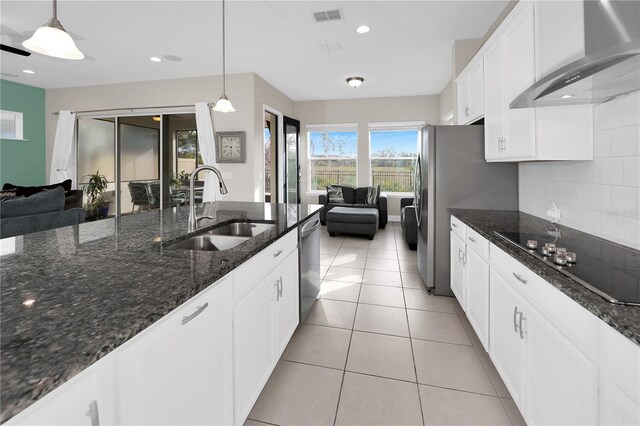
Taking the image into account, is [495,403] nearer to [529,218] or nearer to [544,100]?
[529,218]

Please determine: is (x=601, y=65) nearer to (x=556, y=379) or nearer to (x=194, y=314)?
(x=556, y=379)

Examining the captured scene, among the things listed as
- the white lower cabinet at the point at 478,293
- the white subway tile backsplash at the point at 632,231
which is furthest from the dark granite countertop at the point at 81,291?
the white subway tile backsplash at the point at 632,231

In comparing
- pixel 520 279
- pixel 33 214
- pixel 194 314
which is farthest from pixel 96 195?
pixel 520 279

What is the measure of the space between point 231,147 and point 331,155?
3.01 meters

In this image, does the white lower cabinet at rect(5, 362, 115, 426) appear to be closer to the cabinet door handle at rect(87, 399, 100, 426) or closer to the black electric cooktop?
the cabinet door handle at rect(87, 399, 100, 426)

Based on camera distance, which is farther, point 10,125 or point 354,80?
point 10,125

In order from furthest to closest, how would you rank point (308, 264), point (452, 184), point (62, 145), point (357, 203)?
point (357, 203)
point (62, 145)
point (452, 184)
point (308, 264)

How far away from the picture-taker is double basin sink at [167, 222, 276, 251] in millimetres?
1804

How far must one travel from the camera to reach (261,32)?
3.83m

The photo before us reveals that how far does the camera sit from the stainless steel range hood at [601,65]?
1.11 metres

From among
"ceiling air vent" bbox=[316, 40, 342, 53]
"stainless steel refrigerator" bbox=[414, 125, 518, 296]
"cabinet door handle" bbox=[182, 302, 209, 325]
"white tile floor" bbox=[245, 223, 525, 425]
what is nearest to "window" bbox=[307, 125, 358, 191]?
"ceiling air vent" bbox=[316, 40, 342, 53]

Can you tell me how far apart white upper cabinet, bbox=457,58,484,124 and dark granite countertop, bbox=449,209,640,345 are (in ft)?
3.43

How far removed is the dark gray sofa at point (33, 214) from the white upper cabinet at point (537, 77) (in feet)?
13.7

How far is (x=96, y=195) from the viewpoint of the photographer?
627 centimetres
